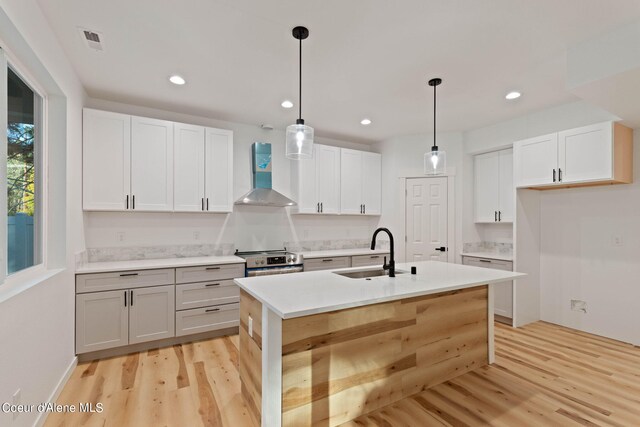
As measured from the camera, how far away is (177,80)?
307 cm

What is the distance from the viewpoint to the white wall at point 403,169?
4.79m

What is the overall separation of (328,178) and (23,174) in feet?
11.4


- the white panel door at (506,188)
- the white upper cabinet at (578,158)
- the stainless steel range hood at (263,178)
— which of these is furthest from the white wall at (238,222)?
the white upper cabinet at (578,158)

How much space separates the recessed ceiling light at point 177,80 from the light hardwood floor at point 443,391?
2745 millimetres

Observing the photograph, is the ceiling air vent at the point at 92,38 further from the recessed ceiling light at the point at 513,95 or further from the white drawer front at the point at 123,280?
the recessed ceiling light at the point at 513,95

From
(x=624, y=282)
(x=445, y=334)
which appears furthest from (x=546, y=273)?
(x=445, y=334)

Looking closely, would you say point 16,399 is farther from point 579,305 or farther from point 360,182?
point 579,305

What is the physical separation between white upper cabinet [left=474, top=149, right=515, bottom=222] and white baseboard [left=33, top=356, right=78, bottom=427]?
5.22 meters

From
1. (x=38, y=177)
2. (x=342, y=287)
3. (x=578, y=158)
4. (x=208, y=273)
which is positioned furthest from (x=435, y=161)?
(x=38, y=177)

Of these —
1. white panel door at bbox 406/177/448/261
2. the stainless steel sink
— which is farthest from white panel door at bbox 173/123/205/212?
white panel door at bbox 406/177/448/261

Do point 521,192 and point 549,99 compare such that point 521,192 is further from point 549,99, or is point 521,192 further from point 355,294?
point 355,294

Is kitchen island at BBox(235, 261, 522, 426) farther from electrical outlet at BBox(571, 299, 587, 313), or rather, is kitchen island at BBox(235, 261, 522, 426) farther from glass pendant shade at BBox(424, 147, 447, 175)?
electrical outlet at BBox(571, 299, 587, 313)

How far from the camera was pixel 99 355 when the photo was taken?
3.08 meters

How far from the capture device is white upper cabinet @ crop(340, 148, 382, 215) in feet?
16.5
